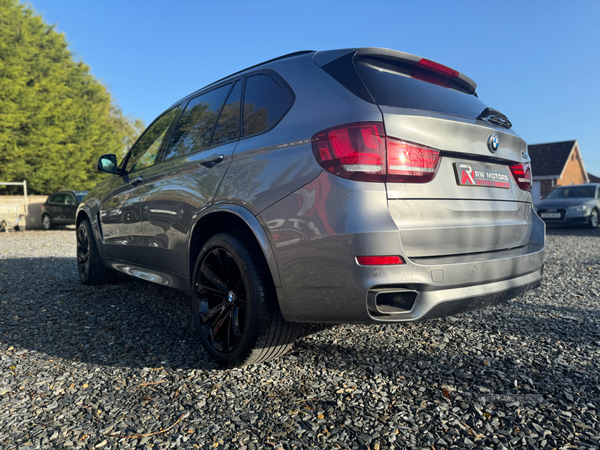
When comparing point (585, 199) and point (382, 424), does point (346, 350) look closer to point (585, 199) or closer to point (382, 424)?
point (382, 424)

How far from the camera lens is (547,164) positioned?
35.3m

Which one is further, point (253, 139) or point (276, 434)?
point (253, 139)

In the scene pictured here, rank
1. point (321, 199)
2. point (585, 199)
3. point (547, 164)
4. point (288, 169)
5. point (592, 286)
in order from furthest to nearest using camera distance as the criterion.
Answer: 1. point (547, 164)
2. point (585, 199)
3. point (592, 286)
4. point (288, 169)
5. point (321, 199)

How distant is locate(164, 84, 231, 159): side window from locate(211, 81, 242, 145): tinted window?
0.09 metres

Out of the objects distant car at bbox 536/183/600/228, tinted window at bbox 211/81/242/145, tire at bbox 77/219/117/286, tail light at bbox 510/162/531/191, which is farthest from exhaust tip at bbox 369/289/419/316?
distant car at bbox 536/183/600/228

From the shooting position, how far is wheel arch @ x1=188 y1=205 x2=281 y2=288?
2322mm

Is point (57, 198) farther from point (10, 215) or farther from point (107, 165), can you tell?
point (107, 165)

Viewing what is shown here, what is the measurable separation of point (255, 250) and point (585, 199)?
14993mm

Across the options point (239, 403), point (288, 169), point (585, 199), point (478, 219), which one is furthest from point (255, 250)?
point (585, 199)

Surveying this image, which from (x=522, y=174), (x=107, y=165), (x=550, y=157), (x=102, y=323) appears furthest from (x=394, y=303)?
(x=550, y=157)

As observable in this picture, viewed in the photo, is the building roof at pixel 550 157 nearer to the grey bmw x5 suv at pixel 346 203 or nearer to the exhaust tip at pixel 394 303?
the grey bmw x5 suv at pixel 346 203

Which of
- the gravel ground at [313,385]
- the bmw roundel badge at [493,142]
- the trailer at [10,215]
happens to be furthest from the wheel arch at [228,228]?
the trailer at [10,215]

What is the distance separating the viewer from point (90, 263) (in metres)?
4.82

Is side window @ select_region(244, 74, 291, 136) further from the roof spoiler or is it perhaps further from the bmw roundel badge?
the bmw roundel badge
